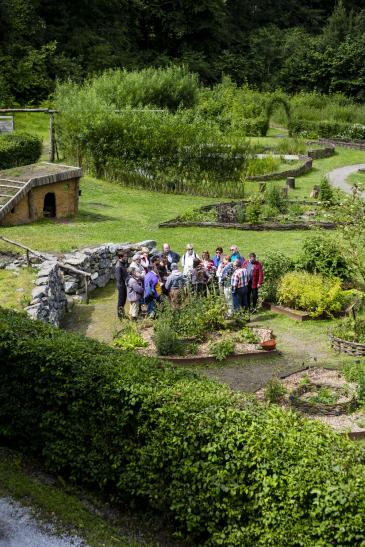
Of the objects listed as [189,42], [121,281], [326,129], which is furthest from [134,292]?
[189,42]

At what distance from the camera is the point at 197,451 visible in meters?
8.06

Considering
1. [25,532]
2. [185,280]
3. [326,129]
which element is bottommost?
[326,129]

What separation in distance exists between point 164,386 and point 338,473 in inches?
92.9

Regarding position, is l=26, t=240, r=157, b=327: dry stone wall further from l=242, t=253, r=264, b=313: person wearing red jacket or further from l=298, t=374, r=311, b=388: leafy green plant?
l=298, t=374, r=311, b=388: leafy green plant

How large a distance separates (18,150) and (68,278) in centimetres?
1235

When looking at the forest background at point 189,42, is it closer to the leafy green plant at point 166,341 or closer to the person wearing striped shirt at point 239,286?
the person wearing striped shirt at point 239,286

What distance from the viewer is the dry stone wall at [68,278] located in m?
14.5

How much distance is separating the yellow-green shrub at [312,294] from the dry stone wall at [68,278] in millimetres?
4112

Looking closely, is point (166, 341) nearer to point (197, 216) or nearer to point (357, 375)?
point (357, 375)

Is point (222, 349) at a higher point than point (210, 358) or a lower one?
higher

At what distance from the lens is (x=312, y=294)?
55.1ft

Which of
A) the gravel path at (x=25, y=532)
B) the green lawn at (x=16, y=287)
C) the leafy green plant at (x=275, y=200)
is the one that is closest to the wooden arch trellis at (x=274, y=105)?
the leafy green plant at (x=275, y=200)

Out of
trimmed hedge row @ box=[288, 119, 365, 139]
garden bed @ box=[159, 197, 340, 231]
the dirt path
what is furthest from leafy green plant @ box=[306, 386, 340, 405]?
trimmed hedge row @ box=[288, 119, 365, 139]

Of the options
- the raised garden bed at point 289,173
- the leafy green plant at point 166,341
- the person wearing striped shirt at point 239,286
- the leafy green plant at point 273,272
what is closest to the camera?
the leafy green plant at point 166,341
